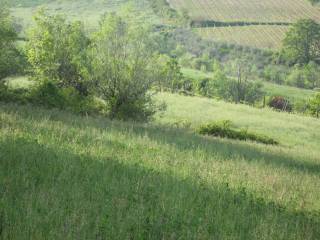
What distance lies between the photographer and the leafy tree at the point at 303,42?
122312mm

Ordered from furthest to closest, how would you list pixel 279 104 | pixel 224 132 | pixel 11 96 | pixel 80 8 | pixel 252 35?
pixel 80 8 < pixel 252 35 < pixel 279 104 < pixel 224 132 < pixel 11 96

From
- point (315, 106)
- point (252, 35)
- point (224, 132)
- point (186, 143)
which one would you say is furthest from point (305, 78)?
point (186, 143)

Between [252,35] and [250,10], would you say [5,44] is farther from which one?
[250,10]

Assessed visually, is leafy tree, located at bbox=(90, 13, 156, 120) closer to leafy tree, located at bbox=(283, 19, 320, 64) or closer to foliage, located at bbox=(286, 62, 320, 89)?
foliage, located at bbox=(286, 62, 320, 89)

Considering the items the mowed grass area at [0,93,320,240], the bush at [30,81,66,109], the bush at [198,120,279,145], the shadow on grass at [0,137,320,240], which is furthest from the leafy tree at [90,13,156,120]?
the shadow on grass at [0,137,320,240]

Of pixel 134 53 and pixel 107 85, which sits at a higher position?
pixel 134 53

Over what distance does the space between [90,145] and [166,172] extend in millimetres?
2371

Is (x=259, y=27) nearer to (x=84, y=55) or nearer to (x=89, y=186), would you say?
(x=84, y=55)

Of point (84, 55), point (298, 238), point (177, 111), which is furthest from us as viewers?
point (177, 111)

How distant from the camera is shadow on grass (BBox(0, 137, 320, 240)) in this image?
16.6 ft

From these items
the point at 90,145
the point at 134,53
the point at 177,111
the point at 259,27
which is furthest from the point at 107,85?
the point at 259,27

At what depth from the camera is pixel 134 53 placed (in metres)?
23.4

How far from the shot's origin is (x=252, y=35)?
130m

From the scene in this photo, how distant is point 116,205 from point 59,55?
2269cm
